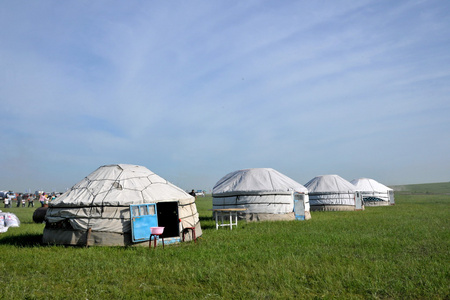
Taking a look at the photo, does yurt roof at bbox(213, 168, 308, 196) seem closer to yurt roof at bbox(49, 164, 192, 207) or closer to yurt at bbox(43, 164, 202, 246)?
yurt roof at bbox(49, 164, 192, 207)

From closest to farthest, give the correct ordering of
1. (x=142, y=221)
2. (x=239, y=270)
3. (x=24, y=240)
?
(x=239, y=270) → (x=142, y=221) → (x=24, y=240)

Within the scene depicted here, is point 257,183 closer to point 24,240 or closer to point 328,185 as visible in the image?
point 24,240

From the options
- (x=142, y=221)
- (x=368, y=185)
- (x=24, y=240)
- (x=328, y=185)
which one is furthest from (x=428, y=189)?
(x=24, y=240)

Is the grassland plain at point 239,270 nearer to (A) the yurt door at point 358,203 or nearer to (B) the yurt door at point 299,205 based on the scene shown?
(B) the yurt door at point 299,205

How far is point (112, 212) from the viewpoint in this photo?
9883 mm

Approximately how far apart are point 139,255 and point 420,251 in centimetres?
681

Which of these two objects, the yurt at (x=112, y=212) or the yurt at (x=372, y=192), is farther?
the yurt at (x=372, y=192)

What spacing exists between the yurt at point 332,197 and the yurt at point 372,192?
23.5 feet

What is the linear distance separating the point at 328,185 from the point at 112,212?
1969 cm

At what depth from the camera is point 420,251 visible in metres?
8.64

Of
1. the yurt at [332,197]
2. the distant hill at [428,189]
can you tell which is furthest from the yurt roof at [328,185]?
the distant hill at [428,189]

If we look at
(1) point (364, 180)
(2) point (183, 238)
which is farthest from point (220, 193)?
(1) point (364, 180)

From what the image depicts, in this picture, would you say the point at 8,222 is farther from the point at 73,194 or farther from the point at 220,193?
the point at 220,193

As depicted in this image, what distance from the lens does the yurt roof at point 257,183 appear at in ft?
56.0
